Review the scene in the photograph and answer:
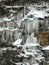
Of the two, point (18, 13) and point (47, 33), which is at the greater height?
point (18, 13)

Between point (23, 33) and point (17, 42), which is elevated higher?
point (23, 33)

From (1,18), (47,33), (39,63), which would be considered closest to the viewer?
(39,63)

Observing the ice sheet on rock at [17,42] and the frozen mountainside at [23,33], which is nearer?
the frozen mountainside at [23,33]

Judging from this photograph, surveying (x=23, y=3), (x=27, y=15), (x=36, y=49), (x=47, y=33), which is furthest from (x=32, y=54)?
(x=23, y=3)

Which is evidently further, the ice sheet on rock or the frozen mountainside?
the ice sheet on rock

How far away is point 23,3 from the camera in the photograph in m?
4.34

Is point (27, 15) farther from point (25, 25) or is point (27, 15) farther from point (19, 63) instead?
point (19, 63)

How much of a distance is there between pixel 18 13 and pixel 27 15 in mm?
194

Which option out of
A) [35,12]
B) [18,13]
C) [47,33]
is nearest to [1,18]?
[18,13]

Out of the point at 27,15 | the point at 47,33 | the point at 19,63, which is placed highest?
the point at 27,15

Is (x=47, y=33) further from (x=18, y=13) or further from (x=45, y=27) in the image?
(x=18, y=13)

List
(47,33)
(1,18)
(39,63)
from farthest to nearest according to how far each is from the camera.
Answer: (1,18), (47,33), (39,63)

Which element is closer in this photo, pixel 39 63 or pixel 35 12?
pixel 39 63

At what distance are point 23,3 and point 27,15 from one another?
→ 13.2 inches
